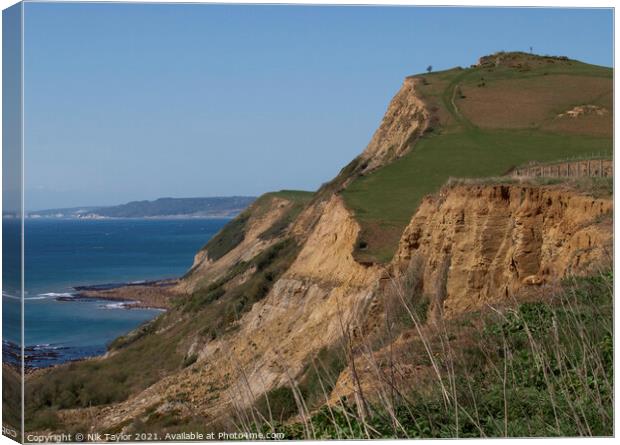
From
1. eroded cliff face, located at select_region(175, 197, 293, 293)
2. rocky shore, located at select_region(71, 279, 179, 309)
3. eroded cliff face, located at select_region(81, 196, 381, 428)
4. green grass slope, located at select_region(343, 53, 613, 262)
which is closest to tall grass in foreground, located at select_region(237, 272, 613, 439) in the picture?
eroded cliff face, located at select_region(81, 196, 381, 428)

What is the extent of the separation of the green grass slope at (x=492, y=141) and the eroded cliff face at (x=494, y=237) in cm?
213

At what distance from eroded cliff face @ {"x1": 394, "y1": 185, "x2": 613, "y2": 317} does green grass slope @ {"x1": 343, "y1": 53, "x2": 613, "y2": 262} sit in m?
2.13

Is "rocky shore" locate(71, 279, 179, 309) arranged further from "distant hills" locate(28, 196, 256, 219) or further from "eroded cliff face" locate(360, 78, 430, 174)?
"eroded cliff face" locate(360, 78, 430, 174)

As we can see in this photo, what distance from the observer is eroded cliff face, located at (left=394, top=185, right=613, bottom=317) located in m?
17.3

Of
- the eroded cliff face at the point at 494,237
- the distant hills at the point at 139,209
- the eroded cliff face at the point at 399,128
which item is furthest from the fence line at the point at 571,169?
the eroded cliff face at the point at 399,128

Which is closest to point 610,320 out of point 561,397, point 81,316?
point 561,397

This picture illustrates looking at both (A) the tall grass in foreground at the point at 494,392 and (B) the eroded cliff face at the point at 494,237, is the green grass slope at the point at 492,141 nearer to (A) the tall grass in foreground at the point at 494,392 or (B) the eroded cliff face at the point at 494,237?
(B) the eroded cliff face at the point at 494,237

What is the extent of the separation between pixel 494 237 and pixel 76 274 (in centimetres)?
2344

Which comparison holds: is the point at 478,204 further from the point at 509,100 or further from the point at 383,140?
the point at 383,140

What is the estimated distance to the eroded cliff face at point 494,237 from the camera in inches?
683

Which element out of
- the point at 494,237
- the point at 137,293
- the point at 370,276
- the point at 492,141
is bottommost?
the point at 137,293

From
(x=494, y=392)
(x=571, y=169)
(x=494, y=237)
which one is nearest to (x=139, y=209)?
(x=494, y=237)

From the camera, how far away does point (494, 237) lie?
20359mm

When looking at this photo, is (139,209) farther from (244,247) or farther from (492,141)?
(244,247)
